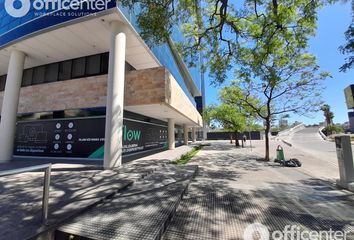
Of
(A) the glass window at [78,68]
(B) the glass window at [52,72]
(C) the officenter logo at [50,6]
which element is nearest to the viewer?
(C) the officenter logo at [50,6]

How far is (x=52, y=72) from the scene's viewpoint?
1238 cm

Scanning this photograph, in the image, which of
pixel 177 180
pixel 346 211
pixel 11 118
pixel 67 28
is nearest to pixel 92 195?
pixel 177 180

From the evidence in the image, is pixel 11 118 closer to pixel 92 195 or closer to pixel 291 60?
pixel 92 195

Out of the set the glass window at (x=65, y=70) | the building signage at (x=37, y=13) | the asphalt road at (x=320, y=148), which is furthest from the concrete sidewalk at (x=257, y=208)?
the glass window at (x=65, y=70)

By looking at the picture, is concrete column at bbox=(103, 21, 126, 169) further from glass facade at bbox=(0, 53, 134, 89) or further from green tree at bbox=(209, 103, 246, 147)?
green tree at bbox=(209, 103, 246, 147)

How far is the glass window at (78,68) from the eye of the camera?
452 inches

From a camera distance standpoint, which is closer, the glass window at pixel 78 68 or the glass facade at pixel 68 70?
the glass facade at pixel 68 70

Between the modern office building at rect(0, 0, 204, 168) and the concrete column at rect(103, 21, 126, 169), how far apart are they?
0.14ft

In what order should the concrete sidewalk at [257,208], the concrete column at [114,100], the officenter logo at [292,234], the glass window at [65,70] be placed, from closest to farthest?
the officenter logo at [292,234]
the concrete sidewalk at [257,208]
the concrete column at [114,100]
the glass window at [65,70]

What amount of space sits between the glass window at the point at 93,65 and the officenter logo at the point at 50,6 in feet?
9.68

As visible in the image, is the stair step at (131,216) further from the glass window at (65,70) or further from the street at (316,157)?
the glass window at (65,70)

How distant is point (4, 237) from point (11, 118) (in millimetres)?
10864

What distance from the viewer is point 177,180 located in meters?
6.15

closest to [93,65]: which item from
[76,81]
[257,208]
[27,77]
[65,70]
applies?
[76,81]
